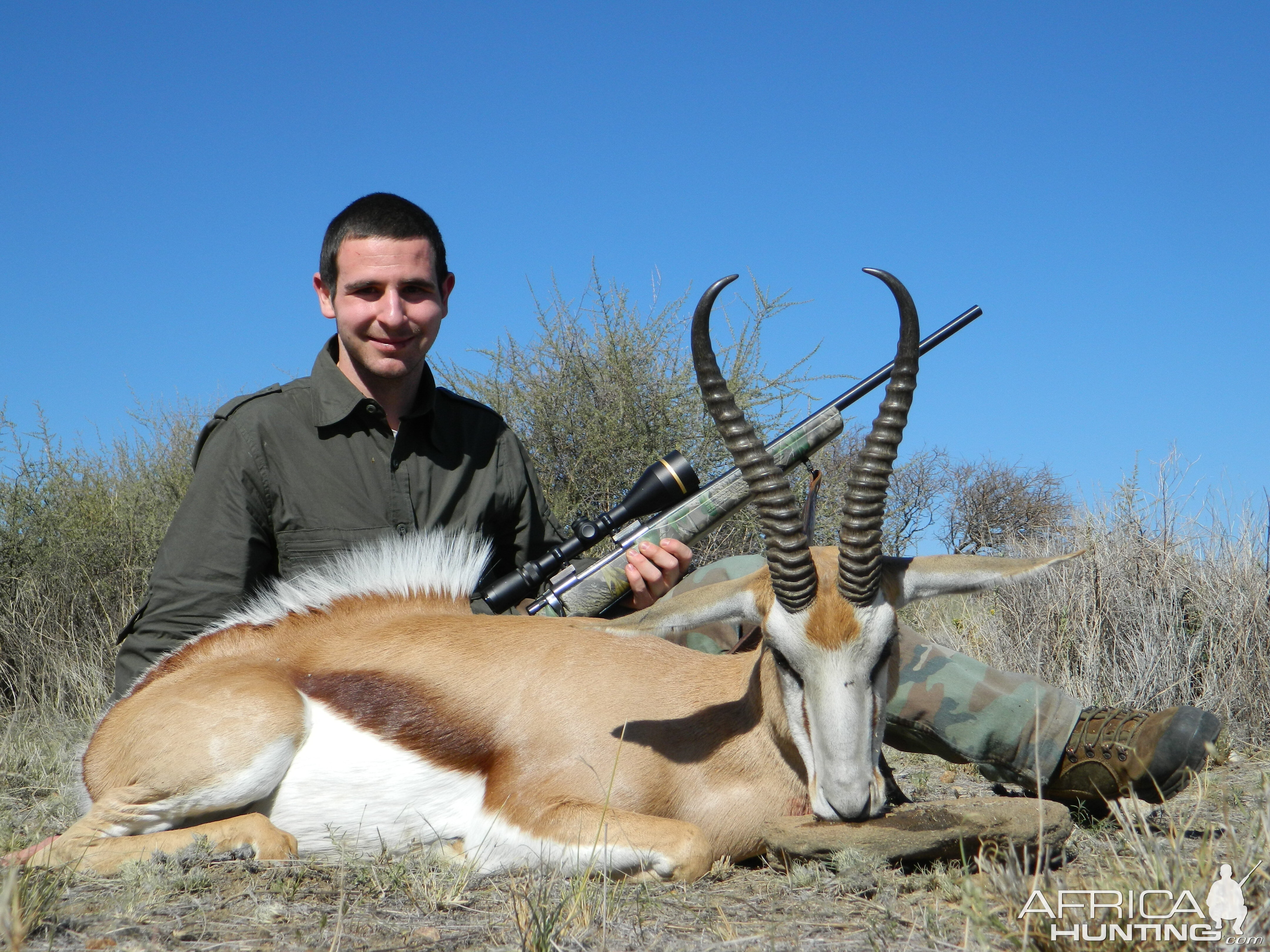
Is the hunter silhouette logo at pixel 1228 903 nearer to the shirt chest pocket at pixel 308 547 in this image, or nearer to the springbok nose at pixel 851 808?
the springbok nose at pixel 851 808

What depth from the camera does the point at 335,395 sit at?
16.4 ft

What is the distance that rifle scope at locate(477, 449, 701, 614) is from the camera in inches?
197

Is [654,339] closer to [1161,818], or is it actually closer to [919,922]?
[1161,818]

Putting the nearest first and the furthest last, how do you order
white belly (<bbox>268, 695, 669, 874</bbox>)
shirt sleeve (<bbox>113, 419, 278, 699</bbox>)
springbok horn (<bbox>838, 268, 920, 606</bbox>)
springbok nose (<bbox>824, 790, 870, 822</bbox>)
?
springbok nose (<bbox>824, 790, 870, 822</bbox>) < springbok horn (<bbox>838, 268, 920, 606</bbox>) < white belly (<bbox>268, 695, 669, 874</bbox>) < shirt sleeve (<bbox>113, 419, 278, 699</bbox>)

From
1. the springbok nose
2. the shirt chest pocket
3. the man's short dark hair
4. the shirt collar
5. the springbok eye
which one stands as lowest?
the springbok nose

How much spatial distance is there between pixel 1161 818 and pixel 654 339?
7.43m

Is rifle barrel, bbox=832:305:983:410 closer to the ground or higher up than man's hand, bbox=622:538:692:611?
higher up

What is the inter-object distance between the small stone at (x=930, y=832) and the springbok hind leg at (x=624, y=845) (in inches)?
11.0

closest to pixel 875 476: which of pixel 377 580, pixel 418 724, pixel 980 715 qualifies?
pixel 980 715

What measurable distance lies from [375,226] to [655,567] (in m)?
2.29

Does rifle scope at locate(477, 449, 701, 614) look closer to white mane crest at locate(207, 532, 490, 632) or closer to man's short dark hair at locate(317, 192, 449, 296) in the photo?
white mane crest at locate(207, 532, 490, 632)

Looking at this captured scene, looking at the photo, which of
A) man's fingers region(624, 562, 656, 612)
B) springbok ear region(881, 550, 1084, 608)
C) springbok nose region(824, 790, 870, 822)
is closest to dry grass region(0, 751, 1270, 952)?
springbok nose region(824, 790, 870, 822)

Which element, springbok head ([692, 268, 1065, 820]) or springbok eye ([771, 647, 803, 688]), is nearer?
springbok head ([692, 268, 1065, 820])

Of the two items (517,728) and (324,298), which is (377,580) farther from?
(324,298)
